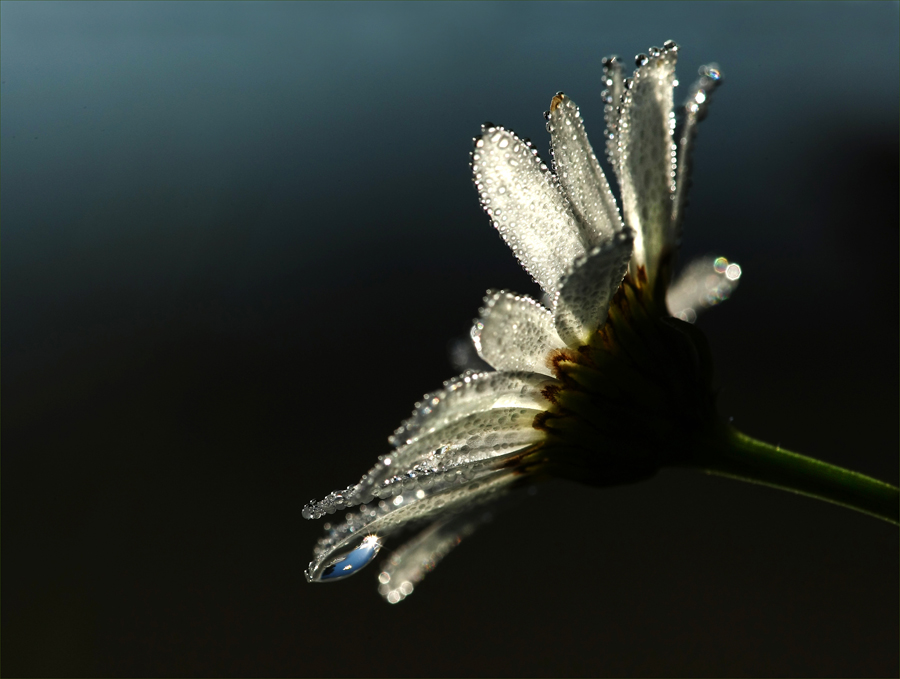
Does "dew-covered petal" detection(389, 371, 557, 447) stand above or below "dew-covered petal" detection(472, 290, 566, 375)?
below

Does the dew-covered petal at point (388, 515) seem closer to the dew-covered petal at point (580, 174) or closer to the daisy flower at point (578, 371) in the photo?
the daisy flower at point (578, 371)

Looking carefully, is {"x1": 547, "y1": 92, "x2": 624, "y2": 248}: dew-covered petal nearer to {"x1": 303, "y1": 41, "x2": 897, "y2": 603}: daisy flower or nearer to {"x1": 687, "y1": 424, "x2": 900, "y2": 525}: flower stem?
{"x1": 303, "y1": 41, "x2": 897, "y2": 603}: daisy flower

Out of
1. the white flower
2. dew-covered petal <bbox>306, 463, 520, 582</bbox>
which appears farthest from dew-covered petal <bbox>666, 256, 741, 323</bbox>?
dew-covered petal <bbox>306, 463, 520, 582</bbox>

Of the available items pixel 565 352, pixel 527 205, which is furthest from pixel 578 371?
pixel 527 205

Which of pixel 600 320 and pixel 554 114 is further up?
pixel 554 114

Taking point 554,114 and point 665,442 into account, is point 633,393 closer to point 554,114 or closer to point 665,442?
point 665,442

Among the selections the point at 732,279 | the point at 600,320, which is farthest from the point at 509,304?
the point at 732,279
